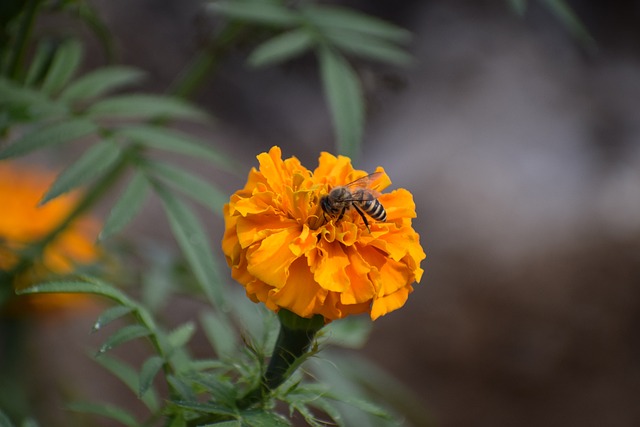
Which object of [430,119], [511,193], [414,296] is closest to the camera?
[414,296]

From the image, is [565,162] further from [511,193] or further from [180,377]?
[180,377]

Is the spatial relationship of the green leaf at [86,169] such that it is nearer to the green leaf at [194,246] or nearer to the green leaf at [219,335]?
the green leaf at [194,246]

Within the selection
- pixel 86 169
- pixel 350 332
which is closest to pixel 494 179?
pixel 350 332

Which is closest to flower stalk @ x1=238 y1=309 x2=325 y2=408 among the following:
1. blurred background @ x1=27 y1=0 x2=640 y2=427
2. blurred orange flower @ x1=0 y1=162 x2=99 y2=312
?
blurred orange flower @ x1=0 y1=162 x2=99 y2=312

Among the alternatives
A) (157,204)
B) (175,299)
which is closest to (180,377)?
(175,299)

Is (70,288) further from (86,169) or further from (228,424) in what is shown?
(86,169)

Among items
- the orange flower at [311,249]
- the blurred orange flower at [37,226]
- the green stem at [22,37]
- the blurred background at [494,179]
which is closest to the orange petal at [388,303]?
the orange flower at [311,249]
